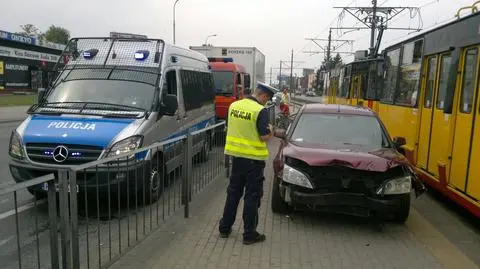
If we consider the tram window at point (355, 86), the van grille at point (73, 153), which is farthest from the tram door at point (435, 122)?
the tram window at point (355, 86)

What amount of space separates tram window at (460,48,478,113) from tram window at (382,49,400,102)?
4305mm

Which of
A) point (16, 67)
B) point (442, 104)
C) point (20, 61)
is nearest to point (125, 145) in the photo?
point (442, 104)

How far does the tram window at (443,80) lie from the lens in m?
8.07

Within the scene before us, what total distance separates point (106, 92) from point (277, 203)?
323cm

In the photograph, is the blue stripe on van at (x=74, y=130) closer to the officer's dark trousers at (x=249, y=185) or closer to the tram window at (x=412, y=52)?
the officer's dark trousers at (x=249, y=185)

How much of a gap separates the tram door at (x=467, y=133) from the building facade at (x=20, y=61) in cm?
4237

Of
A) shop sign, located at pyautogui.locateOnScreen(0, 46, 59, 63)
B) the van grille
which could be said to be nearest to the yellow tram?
the van grille

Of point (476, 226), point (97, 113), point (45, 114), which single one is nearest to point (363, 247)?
point (476, 226)

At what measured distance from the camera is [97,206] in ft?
14.8

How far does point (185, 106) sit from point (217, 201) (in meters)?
2.57

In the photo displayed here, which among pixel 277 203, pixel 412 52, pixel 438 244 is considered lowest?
pixel 438 244

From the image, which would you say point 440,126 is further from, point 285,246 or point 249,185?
point 249,185

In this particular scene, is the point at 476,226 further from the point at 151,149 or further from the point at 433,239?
the point at 151,149

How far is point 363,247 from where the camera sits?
5637 mm
